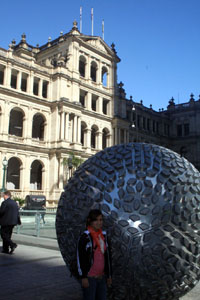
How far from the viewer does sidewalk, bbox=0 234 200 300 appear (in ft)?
16.3

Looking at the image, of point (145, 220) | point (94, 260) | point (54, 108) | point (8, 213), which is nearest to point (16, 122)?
point (54, 108)

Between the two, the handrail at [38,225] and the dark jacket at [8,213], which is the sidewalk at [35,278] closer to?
the dark jacket at [8,213]

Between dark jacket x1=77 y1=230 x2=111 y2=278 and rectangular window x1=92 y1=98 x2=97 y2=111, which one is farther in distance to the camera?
rectangular window x1=92 y1=98 x2=97 y2=111

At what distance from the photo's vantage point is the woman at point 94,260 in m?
3.28

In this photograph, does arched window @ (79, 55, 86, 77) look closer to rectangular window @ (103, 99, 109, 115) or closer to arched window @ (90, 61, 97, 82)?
arched window @ (90, 61, 97, 82)

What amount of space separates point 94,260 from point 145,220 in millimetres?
885

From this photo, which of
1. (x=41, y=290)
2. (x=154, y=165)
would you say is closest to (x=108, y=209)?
(x=154, y=165)

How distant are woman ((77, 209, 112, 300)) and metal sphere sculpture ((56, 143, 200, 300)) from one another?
472mm

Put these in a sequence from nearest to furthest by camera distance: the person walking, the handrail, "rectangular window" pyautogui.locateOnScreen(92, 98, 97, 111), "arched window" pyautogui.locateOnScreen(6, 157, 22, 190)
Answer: the person walking
the handrail
"arched window" pyautogui.locateOnScreen(6, 157, 22, 190)
"rectangular window" pyautogui.locateOnScreen(92, 98, 97, 111)

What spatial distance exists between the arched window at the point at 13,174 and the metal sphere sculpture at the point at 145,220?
31.0m

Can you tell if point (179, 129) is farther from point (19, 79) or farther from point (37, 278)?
point (37, 278)

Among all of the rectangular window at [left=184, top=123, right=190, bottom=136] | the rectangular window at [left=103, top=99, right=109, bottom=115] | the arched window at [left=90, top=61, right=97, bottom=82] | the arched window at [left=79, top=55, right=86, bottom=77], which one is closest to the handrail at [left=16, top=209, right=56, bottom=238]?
the arched window at [left=79, top=55, right=86, bottom=77]

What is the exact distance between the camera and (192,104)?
5691cm

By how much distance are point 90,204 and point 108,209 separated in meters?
0.27
